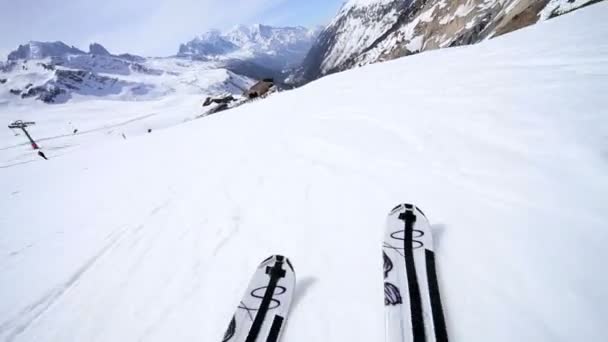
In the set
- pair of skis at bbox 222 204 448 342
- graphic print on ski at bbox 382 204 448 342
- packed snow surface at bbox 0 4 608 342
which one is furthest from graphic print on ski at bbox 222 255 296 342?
graphic print on ski at bbox 382 204 448 342

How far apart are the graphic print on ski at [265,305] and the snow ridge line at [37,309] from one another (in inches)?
119

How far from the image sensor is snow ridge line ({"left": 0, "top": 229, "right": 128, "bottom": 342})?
10.7ft

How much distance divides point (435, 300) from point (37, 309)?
198 inches

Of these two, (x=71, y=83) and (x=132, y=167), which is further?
(x=71, y=83)

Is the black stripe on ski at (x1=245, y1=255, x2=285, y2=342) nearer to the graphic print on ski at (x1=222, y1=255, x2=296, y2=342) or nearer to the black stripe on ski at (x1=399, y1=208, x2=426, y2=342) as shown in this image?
the graphic print on ski at (x1=222, y1=255, x2=296, y2=342)

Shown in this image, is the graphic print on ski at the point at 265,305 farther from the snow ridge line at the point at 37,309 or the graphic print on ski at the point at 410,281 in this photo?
the snow ridge line at the point at 37,309

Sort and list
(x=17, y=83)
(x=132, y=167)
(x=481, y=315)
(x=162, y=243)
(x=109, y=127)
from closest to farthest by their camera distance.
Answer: (x=481, y=315), (x=162, y=243), (x=132, y=167), (x=109, y=127), (x=17, y=83)

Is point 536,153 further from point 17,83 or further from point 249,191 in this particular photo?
point 17,83

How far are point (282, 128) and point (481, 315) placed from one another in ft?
23.0

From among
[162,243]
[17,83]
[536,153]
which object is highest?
[17,83]

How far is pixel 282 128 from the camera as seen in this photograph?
27.0ft

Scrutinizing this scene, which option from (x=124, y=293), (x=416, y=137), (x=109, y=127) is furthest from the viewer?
(x=109, y=127)

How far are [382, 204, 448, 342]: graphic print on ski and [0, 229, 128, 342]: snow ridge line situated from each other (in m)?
4.47

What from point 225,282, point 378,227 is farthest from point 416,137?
point 225,282
